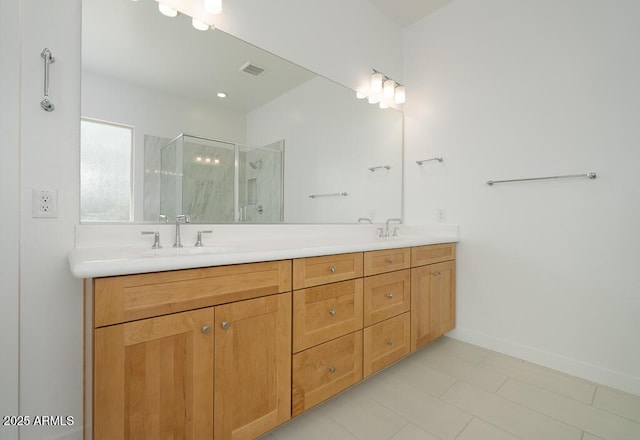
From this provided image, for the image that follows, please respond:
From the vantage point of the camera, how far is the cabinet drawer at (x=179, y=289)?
0.83 metres

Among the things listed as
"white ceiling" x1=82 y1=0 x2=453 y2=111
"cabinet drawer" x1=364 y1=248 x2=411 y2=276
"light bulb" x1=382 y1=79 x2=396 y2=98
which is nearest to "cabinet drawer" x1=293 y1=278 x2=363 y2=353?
"cabinet drawer" x1=364 y1=248 x2=411 y2=276

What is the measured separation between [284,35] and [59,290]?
182cm

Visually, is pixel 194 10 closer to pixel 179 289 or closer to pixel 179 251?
pixel 179 251

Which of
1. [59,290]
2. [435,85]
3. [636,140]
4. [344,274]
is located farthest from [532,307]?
[59,290]

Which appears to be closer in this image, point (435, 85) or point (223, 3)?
point (223, 3)

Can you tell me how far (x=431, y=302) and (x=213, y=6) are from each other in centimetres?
224

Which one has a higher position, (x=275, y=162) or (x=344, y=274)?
(x=275, y=162)

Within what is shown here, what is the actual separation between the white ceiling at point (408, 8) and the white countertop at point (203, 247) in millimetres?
1921

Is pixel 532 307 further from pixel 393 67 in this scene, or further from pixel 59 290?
pixel 59 290

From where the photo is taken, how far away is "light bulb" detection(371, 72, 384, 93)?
A: 2.40 meters

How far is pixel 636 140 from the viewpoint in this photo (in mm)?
1588

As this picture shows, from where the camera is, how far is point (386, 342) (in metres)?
1.68

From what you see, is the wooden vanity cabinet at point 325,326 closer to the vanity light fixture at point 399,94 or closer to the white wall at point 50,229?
the white wall at point 50,229

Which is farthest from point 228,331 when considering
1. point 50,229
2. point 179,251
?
point 50,229
